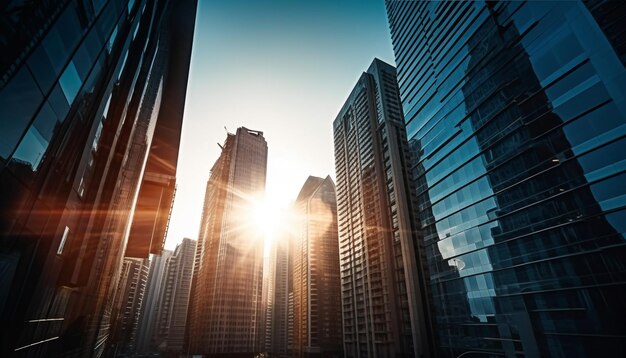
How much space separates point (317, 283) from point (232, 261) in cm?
3801

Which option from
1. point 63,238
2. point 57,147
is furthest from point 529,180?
point 63,238

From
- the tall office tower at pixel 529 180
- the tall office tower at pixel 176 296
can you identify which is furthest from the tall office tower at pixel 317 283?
the tall office tower at pixel 529 180

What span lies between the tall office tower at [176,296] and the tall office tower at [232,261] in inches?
1363

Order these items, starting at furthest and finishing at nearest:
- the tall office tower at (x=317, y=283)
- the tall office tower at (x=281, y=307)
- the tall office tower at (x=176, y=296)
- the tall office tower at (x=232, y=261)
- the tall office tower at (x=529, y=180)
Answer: the tall office tower at (x=281, y=307) → the tall office tower at (x=176, y=296) → the tall office tower at (x=317, y=283) → the tall office tower at (x=232, y=261) → the tall office tower at (x=529, y=180)

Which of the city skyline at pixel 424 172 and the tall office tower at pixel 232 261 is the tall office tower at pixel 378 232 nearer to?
the city skyline at pixel 424 172

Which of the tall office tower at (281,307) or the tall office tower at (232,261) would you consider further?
the tall office tower at (281,307)

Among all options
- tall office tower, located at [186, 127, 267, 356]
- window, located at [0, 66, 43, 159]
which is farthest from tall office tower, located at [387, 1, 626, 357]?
tall office tower, located at [186, 127, 267, 356]

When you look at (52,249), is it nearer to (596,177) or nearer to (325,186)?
(596,177)

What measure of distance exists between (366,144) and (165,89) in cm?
6250

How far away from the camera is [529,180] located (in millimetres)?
28797

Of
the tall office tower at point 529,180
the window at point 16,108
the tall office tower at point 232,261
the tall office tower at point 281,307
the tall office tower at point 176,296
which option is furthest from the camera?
the tall office tower at point 281,307

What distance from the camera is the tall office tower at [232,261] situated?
111 metres

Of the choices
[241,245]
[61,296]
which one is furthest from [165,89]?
[241,245]

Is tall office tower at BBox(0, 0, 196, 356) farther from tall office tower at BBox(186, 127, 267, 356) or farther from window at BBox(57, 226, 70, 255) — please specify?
tall office tower at BBox(186, 127, 267, 356)
